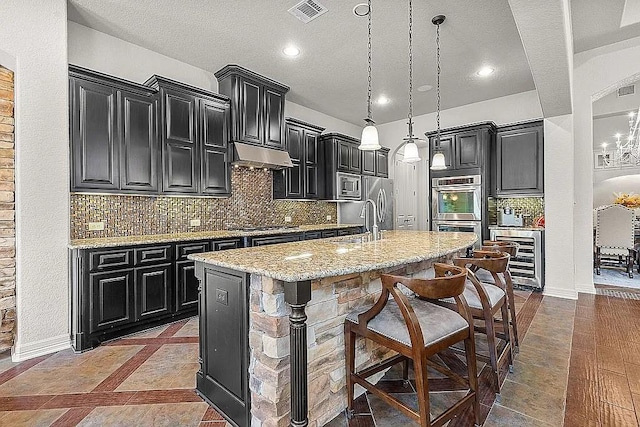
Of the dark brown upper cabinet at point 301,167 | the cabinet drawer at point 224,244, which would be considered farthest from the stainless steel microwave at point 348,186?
the cabinet drawer at point 224,244

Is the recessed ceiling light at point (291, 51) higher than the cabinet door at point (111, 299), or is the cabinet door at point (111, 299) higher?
the recessed ceiling light at point (291, 51)

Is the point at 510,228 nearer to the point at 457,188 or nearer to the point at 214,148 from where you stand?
the point at 457,188

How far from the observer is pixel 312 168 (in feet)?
18.0

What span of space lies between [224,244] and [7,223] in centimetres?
180

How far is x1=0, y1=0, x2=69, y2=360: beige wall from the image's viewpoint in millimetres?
2541

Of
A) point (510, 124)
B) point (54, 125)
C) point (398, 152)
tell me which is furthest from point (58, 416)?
point (398, 152)

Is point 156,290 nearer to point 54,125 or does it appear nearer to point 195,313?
point 195,313

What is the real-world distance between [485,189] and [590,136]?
142 centimetres

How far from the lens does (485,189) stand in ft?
16.6

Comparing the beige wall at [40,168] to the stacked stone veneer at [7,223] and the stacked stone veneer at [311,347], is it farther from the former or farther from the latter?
the stacked stone veneer at [311,347]

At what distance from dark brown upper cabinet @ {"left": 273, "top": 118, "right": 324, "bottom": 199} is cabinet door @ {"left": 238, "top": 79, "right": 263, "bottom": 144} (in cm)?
66

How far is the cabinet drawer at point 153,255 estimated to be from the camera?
300cm

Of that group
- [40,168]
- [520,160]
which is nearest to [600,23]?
[520,160]

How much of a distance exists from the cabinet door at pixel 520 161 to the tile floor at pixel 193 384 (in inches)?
93.1
